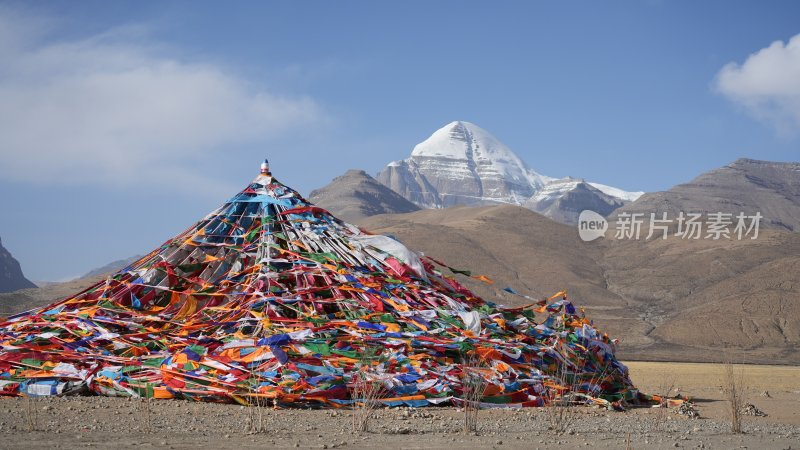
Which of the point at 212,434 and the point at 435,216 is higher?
the point at 435,216

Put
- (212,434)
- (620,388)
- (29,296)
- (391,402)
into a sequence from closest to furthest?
(212,434) → (391,402) → (620,388) → (29,296)

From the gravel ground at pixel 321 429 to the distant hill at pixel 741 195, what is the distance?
361ft

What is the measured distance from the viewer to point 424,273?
46.1 ft

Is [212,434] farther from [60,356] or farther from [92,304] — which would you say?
[92,304]

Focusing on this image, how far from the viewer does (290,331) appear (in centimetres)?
1160

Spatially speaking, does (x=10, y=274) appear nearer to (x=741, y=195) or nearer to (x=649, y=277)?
(x=649, y=277)

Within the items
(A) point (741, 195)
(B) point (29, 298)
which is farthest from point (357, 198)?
(B) point (29, 298)

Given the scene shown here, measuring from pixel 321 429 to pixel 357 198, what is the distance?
411 ft

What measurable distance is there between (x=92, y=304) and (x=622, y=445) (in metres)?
8.40

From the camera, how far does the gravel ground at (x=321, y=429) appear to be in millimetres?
7992

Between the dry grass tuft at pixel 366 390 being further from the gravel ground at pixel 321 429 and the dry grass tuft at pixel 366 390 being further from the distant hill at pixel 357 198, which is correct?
the distant hill at pixel 357 198

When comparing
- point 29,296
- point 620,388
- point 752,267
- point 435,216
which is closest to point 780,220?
point 435,216
